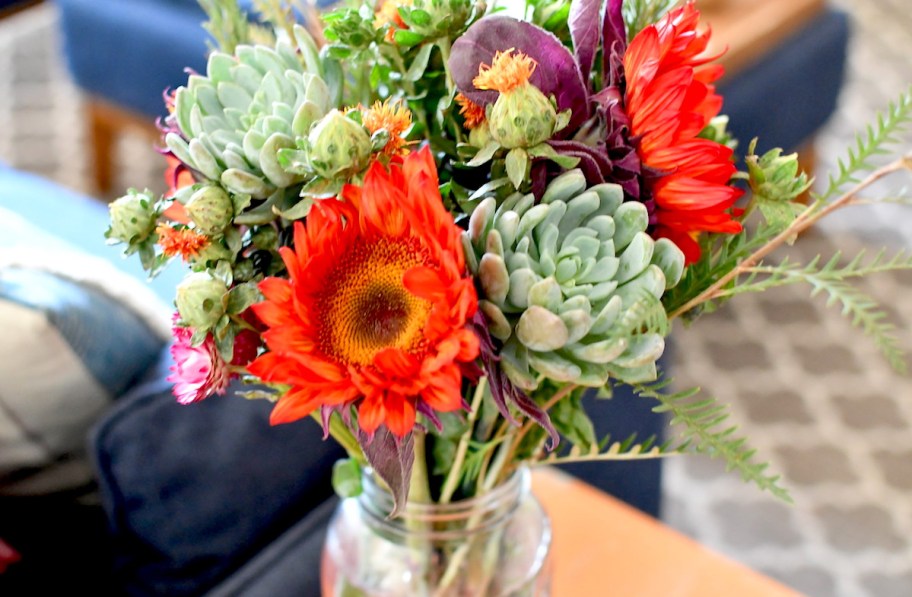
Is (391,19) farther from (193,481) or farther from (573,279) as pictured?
(193,481)

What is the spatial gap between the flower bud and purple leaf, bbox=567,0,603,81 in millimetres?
173

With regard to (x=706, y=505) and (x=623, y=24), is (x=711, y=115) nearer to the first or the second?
(x=623, y=24)

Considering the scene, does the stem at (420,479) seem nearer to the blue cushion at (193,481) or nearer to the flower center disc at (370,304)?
the flower center disc at (370,304)

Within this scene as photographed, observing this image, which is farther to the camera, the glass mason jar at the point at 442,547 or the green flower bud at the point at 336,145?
the glass mason jar at the point at 442,547

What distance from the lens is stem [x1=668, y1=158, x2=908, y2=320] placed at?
1.34 ft

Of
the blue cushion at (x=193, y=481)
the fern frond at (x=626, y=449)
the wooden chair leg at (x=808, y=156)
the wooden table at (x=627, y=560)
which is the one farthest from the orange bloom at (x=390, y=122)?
the wooden chair leg at (x=808, y=156)

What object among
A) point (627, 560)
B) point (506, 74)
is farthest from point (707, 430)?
point (627, 560)

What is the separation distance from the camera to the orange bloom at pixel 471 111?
1.41 feet

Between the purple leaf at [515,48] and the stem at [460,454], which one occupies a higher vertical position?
the purple leaf at [515,48]

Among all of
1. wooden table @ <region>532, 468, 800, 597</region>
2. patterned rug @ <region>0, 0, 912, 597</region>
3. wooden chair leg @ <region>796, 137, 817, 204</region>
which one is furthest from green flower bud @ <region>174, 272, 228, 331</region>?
wooden chair leg @ <region>796, 137, 817, 204</region>

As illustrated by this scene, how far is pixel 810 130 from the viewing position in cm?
→ 205

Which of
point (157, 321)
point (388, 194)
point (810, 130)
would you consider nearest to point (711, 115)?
point (388, 194)

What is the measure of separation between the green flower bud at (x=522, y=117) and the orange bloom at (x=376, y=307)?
0.03 metres

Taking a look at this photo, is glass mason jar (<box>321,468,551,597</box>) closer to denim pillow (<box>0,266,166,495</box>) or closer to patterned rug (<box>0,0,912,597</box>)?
denim pillow (<box>0,266,166,495</box>)
